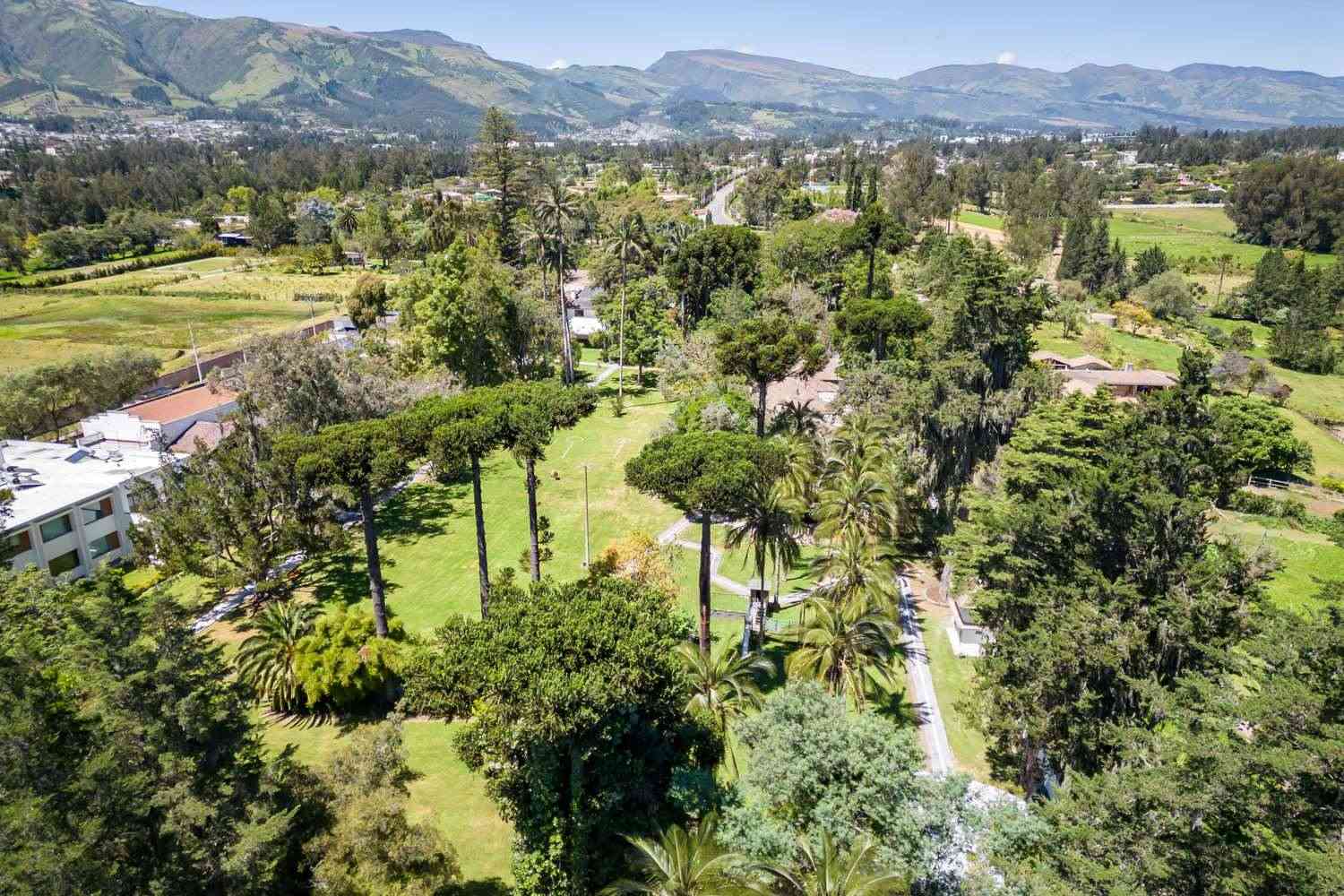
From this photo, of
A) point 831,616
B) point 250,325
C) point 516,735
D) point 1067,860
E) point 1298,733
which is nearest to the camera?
point 1298,733

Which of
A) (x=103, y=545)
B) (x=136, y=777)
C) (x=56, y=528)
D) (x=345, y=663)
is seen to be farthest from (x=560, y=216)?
(x=136, y=777)

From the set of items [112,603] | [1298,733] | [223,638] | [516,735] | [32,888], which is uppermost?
[112,603]

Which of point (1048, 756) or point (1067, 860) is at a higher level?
point (1067, 860)

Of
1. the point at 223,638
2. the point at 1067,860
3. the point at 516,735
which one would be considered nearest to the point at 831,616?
the point at 1067,860

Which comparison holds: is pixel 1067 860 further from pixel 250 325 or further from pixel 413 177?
pixel 413 177

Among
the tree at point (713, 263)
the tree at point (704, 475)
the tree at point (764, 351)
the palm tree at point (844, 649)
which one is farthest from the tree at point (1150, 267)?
the palm tree at point (844, 649)

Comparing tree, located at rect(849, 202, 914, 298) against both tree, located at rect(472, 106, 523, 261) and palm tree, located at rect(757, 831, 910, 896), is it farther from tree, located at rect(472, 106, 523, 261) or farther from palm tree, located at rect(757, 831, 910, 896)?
palm tree, located at rect(757, 831, 910, 896)

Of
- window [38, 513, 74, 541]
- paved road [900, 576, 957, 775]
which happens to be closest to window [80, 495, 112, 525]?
window [38, 513, 74, 541]
